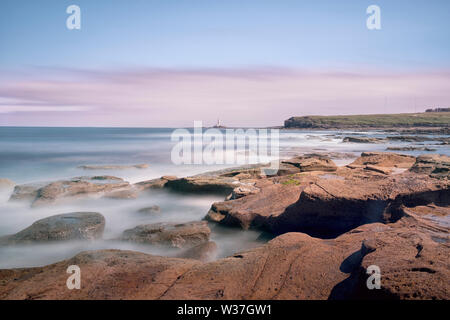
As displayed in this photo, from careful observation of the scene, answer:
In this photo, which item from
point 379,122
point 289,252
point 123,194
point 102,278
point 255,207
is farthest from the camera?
point 379,122

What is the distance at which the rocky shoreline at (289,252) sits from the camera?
335 centimetres

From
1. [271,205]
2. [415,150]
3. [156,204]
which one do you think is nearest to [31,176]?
[156,204]

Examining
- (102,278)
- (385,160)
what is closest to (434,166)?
(385,160)

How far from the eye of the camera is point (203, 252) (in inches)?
244

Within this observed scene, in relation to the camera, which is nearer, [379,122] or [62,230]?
[62,230]

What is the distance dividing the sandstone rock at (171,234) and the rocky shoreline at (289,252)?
2 centimetres

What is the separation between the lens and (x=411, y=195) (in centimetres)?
631

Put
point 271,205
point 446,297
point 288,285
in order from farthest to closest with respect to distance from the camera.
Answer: point 271,205 < point 288,285 < point 446,297

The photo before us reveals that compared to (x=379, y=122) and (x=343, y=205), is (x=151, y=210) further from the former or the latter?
(x=379, y=122)

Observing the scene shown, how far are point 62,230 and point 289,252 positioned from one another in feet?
17.1

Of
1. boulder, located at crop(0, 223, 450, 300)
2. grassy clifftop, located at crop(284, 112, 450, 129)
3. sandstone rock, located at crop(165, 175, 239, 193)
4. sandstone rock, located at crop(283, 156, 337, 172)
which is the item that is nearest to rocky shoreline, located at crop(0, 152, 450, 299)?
boulder, located at crop(0, 223, 450, 300)

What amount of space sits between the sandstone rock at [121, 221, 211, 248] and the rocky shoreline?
2 centimetres

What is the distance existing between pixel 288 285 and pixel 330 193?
3.34 meters
